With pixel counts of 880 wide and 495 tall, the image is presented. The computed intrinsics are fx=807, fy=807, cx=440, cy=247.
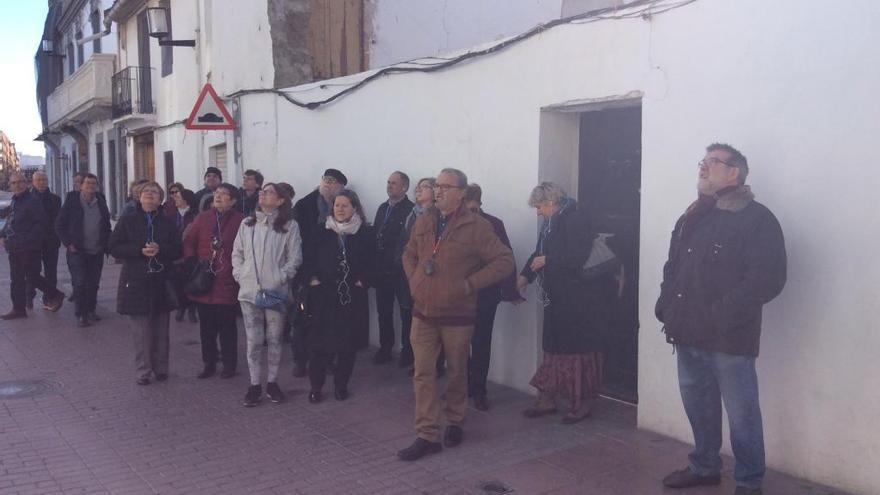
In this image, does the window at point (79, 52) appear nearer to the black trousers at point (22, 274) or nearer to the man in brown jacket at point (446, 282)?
the black trousers at point (22, 274)

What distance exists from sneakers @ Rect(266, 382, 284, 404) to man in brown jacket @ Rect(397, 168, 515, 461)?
5.50 feet

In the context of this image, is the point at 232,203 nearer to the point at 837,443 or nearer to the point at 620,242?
the point at 620,242

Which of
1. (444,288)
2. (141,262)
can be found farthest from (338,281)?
(141,262)

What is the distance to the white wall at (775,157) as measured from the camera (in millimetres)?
4262

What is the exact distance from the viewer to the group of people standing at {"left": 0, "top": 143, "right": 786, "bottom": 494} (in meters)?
4.22

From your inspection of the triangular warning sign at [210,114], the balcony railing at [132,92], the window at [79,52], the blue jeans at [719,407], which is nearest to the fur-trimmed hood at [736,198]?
the blue jeans at [719,407]

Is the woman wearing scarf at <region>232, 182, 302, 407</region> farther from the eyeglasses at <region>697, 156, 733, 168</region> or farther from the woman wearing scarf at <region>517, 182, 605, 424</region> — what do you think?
the eyeglasses at <region>697, 156, 733, 168</region>

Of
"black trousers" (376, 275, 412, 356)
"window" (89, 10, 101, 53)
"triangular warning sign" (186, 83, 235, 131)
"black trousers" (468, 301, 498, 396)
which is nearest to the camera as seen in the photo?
"black trousers" (468, 301, 498, 396)

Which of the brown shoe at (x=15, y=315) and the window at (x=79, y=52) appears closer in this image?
the brown shoe at (x=15, y=315)

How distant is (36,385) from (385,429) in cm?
345

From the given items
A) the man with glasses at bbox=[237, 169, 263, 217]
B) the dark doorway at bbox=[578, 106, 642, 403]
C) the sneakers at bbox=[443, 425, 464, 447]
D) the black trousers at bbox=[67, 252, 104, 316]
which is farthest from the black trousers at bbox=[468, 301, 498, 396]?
the black trousers at bbox=[67, 252, 104, 316]

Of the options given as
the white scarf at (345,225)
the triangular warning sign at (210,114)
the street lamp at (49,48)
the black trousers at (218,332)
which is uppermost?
the street lamp at (49,48)

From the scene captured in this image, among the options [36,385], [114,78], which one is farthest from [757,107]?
[114,78]

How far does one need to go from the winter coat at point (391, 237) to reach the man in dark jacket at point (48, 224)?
546 centimetres
